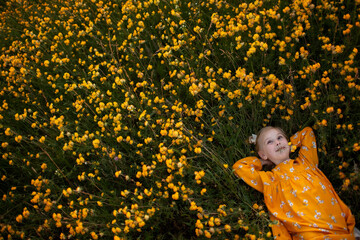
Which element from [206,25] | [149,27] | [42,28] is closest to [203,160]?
[206,25]

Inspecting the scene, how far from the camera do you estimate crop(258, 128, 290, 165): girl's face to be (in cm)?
254

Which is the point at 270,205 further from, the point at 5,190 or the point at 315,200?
the point at 5,190

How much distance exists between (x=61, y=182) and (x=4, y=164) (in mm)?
Answer: 985

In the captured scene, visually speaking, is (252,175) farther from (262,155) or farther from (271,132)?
(271,132)

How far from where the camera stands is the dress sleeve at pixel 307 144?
8.20ft

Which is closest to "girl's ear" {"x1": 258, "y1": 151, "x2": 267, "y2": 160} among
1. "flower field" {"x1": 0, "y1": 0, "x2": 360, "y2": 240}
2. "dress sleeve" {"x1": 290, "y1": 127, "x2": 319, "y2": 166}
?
"flower field" {"x1": 0, "y1": 0, "x2": 360, "y2": 240}

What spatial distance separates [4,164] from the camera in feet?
11.5

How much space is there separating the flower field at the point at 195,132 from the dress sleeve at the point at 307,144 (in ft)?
0.32

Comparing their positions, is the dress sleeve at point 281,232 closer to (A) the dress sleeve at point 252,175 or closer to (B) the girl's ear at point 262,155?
(A) the dress sleeve at point 252,175

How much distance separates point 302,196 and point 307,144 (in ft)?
1.69

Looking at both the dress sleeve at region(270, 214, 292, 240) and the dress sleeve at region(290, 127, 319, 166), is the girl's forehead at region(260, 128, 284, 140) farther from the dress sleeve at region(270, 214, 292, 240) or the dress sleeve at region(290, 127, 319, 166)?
the dress sleeve at region(270, 214, 292, 240)

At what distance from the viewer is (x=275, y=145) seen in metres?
2.54

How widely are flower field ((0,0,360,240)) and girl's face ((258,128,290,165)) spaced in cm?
20

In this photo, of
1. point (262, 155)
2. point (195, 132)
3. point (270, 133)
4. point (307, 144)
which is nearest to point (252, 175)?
point (262, 155)
